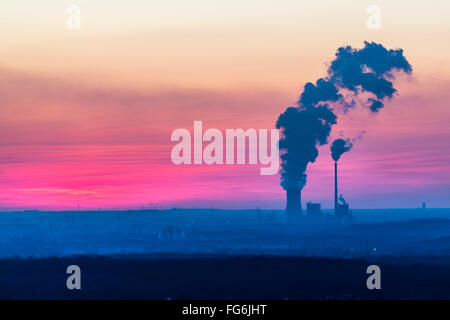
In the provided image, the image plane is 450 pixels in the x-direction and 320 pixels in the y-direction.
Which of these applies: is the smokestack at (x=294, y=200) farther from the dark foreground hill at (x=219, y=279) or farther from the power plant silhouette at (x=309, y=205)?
the dark foreground hill at (x=219, y=279)

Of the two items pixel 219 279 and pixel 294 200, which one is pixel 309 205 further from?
pixel 219 279

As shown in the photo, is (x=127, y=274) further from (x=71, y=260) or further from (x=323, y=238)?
(x=323, y=238)

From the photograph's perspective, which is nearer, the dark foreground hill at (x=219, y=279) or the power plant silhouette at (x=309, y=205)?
the dark foreground hill at (x=219, y=279)

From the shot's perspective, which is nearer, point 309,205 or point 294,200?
point 294,200

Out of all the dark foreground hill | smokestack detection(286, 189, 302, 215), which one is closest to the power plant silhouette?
smokestack detection(286, 189, 302, 215)

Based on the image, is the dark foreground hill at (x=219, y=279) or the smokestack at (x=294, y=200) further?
the smokestack at (x=294, y=200)

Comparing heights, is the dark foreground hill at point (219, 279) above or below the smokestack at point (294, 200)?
below

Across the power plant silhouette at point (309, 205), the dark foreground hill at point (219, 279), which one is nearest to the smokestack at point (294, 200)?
the power plant silhouette at point (309, 205)

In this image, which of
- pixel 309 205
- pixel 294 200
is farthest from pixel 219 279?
pixel 309 205

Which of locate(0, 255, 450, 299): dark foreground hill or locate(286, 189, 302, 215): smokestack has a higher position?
locate(286, 189, 302, 215): smokestack

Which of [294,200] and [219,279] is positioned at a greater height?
[294,200]

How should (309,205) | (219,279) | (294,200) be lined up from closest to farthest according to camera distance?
(219,279) < (294,200) < (309,205)

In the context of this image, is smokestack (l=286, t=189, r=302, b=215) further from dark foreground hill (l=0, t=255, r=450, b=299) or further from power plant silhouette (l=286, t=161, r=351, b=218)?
dark foreground hill (l=0, t=255, r=450, b=299)

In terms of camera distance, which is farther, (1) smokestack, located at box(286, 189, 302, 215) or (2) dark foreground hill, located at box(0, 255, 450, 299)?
(1) smokestack, located at box(286, 189, 302, 215)
